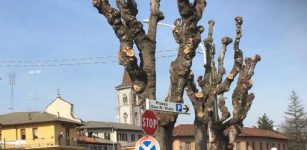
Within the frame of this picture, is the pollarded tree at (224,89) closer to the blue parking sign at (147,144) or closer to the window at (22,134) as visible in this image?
the blue parking sign at (147,144)

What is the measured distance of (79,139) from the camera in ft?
266

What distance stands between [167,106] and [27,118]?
63758 mm

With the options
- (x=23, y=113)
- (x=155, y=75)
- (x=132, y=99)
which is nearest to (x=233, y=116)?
(x=155, y=75)

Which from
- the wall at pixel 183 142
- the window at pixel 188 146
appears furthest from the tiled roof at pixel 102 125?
the window at pixel 188 146

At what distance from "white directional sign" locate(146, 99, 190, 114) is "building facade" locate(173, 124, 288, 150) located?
85.4 meters

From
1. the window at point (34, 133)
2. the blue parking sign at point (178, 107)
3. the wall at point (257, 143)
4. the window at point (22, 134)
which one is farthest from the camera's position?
the wall at point (257, 143)

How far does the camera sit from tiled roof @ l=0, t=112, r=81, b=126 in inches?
2886

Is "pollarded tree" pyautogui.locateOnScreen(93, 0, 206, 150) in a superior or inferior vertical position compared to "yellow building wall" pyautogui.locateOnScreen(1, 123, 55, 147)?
superior

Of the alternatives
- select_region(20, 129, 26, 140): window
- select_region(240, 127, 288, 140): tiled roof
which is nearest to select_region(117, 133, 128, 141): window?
select_region(240, 127, 288, 140): tiled roof

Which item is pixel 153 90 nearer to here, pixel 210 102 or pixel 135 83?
pixel 135 83

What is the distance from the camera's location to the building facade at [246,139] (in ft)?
340

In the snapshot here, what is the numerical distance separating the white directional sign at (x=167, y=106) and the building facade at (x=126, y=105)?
130 meters

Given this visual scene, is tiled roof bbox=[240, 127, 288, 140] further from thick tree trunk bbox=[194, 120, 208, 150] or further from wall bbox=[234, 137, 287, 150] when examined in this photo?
thick tree trunk bbox=[194, 120, 208, 150]

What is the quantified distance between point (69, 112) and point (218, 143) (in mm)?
63009
